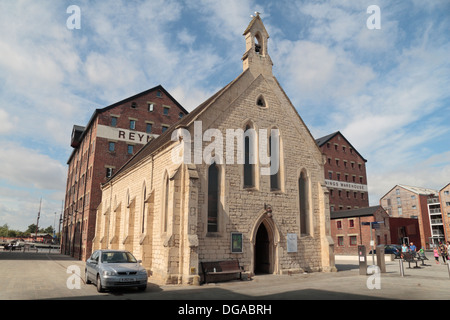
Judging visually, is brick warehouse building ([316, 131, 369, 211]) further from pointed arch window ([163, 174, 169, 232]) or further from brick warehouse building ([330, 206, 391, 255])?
pointed arch window ([163, 174, 169, 232])

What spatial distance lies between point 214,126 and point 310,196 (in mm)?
7585

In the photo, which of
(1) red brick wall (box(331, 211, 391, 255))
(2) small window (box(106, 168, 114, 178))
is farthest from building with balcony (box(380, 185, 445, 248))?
(2) small window (box(106, 168, 114, 178))

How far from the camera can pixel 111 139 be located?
33.3 meters

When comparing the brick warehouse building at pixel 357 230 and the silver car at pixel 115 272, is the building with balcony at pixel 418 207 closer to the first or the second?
the brick warehouse building at pixel 357 230

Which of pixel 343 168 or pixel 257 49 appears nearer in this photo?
pixel 257 49

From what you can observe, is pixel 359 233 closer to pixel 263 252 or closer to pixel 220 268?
pixel 263 252

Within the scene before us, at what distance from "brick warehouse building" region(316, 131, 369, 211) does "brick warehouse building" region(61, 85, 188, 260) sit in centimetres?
2818

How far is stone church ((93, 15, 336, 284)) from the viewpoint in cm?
1494

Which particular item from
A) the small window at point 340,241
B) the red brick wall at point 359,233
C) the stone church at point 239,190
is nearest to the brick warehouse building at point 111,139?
the stone church at point 239,190

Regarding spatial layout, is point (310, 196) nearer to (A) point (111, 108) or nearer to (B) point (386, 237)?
(A) point (111, 108)

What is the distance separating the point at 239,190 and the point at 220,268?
160 inches

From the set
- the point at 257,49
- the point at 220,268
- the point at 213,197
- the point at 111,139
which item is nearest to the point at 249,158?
the point at 213,197

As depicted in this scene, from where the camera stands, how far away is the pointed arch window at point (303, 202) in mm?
19281

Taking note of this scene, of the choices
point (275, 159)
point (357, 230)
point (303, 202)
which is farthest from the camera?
point (357, 230)
